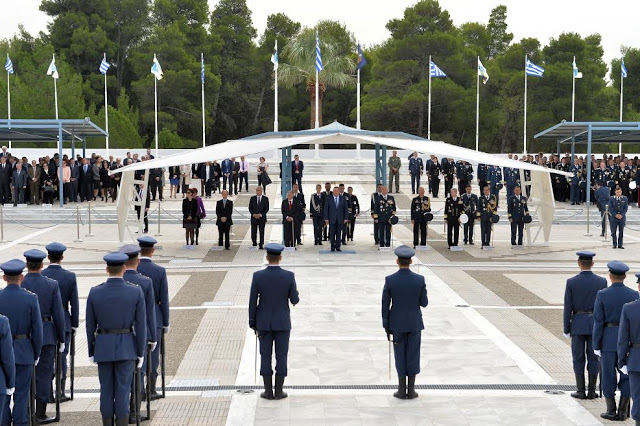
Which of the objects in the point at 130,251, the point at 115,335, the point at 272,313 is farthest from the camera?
the point at 272,313

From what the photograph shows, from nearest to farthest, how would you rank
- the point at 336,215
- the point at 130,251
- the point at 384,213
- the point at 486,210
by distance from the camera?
1. the point at 130,251
2. the point at 336,215
3. the point at 384,213
4. the point at 486,210

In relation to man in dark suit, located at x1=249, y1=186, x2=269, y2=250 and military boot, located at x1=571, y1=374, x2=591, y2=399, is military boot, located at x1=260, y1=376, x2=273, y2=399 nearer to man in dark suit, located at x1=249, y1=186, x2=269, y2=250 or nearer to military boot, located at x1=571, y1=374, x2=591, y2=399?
military boot, located at x1=571, y1=374, x2=591, y2=399

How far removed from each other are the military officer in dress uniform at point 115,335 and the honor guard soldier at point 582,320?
472 cm

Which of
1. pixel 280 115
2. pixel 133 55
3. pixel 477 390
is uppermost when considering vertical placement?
pixel 133 55

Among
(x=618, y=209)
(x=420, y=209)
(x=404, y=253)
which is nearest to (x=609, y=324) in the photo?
(x=404, y=253)

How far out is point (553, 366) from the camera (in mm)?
11602

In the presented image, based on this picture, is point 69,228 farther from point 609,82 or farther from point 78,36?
point 609,82

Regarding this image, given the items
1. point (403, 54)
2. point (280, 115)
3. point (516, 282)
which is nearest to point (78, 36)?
point (280, 115)

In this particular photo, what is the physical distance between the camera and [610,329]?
9328mm

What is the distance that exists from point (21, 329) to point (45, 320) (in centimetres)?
83

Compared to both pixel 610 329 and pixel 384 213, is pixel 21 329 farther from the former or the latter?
pixel 384 213

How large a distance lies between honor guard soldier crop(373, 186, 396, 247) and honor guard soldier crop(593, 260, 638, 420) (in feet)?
46.0

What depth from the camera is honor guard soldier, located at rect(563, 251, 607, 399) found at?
10070 millimetres

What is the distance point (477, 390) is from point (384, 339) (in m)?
2.90
